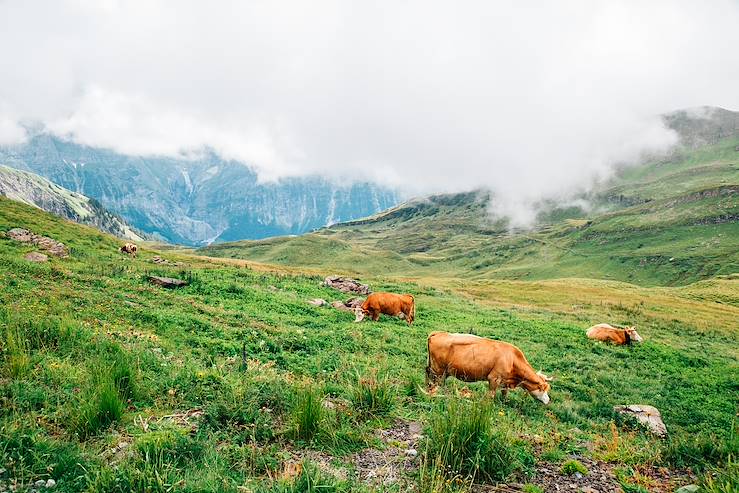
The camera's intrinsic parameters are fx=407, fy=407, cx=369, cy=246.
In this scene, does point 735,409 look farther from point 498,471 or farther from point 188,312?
point 188,312

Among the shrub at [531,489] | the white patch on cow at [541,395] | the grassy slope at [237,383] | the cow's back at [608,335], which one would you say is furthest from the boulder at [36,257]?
the cow's back at [608,335]

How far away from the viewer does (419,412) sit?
938 centimetres

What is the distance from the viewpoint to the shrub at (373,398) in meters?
8.84

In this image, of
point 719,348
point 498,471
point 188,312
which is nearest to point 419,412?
point 498,471

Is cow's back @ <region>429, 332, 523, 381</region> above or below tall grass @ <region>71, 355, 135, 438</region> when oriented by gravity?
below

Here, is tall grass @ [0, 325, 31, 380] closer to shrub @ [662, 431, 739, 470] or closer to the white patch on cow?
shrub @ [662, 431, 739, 470]

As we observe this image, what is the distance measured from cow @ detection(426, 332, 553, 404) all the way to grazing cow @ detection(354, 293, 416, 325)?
37.4 feet

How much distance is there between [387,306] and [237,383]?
16.5 meters

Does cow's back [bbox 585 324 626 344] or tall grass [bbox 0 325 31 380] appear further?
cow's back [bbox 585 324 626 344]

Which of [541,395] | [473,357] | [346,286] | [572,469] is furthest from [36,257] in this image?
[572,469]

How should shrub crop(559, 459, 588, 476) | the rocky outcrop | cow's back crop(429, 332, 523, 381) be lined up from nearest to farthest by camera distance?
shrub crop(559, 459, 588, 476) < cow's back crop(429, 332, 523, 381) < the rocky outcrop

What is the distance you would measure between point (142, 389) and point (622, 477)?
958 centimetres

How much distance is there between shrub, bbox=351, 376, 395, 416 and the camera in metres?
8.84

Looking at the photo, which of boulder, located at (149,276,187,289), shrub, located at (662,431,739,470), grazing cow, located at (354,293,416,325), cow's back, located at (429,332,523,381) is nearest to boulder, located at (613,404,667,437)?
cow's back, located at (429,332,523,381)
